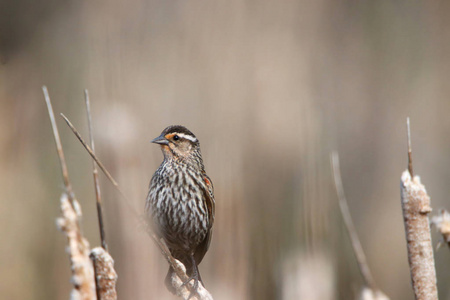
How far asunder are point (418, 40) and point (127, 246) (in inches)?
133

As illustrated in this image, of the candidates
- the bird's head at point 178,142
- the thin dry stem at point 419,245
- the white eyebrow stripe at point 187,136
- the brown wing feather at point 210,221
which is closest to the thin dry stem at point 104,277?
the thin dry stem at point 419,245

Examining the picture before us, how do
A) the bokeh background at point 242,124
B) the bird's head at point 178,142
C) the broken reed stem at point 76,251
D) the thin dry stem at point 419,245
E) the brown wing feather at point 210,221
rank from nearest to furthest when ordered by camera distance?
the broken reed stem at point 76,251 < the thin dry stem at point 419,245 < the bird's head at point 178,142 < the brown wing feather at point 210,221 < the bokeh background at point 242,124

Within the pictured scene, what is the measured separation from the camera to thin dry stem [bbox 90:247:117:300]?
119 cm

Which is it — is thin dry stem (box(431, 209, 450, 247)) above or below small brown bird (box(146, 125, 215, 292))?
below

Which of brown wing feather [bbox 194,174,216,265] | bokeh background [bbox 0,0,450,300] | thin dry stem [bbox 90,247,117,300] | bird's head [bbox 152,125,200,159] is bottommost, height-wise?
thin dry stem [bbox 90,247,117,300]

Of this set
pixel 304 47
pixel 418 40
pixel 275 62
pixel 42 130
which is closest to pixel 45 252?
pixel 42 130

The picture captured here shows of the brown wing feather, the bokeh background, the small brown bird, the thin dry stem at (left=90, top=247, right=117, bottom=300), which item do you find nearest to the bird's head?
the small brown bird

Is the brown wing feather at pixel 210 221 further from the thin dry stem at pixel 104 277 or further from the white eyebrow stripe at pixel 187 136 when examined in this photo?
the thin dry stem at pixel 104 277

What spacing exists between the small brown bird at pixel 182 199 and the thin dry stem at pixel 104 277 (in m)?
0.93

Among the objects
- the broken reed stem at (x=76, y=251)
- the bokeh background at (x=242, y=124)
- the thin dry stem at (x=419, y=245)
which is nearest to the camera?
the broken reed stem at (x=76, y=251)

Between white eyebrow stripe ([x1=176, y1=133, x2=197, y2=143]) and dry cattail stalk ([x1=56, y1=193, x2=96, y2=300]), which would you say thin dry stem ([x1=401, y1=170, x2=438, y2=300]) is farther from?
white eyebrow stripe ([x1=176, y1=133, x2=197, y2=143])

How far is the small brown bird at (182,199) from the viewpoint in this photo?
2.20 meters

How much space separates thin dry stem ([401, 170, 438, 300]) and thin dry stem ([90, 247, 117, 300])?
0.71 metres

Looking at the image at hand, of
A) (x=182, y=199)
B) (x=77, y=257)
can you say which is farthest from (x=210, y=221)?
(x=77, y=257)
